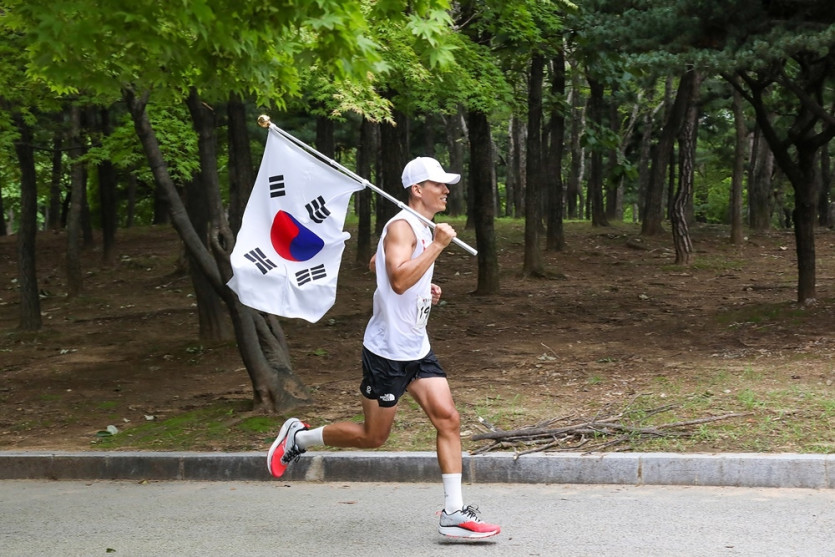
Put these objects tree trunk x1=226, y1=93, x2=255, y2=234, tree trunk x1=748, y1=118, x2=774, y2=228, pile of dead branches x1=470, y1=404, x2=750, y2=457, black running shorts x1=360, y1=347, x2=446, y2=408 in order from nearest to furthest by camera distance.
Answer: black running shorts x1=360, y1=347, x2=446, y2=408 → pile of dead branches x1=470, y1=404, x2=750, y2=457 → tree trunk x1=226, y1=93, x2=255, y2=234 → tree trunk x1=748, y1=118, x2=774, y2=228

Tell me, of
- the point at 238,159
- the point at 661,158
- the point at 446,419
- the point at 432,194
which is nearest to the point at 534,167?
the point at 661,158

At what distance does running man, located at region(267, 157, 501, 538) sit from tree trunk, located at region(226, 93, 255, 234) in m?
7.07

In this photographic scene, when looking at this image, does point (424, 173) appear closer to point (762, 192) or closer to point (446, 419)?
point (446, 419)

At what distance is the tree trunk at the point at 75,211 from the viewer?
19.9 meters

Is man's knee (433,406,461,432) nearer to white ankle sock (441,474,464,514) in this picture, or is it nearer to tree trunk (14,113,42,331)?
white ankle sock (441,474,464,514)

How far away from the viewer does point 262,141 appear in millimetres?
29203

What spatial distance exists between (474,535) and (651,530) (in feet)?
3.56

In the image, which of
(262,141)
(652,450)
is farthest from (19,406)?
(262,141)

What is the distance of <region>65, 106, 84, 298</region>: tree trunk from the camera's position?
65.2 feet

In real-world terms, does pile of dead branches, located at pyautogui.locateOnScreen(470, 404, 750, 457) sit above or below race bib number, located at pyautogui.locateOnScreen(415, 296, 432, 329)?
below

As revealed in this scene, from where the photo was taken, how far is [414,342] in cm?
544

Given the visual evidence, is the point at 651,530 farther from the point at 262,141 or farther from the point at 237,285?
the point at 262,141

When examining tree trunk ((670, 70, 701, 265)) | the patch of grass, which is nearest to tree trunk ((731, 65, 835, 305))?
tree trunk ((670, 70, 701, 265))

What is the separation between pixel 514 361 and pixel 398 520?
5889 millimetres
